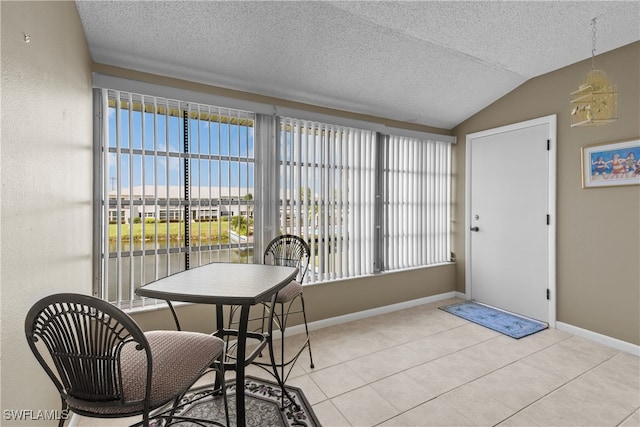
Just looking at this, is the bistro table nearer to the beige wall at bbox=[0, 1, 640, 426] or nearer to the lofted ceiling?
the beige wall at bbox=[0, 1, 640, 426]

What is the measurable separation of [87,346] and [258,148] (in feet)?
7.52

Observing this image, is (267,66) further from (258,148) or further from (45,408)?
(45,408)

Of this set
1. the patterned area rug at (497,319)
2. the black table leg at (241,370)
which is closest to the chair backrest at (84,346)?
the black table leg at (241,370)

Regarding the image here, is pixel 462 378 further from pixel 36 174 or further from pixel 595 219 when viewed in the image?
pixel 36 174

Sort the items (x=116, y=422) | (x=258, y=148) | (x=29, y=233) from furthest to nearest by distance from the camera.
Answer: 1. (x=258, y=148)
2. (x=116, y=422)
3. (x=29, y=233)

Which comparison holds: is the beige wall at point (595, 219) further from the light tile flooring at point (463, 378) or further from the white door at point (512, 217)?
the light tile flooring at point (463, 378)

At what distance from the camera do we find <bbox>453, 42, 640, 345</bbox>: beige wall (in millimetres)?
2777

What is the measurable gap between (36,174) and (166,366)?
0.92 meters

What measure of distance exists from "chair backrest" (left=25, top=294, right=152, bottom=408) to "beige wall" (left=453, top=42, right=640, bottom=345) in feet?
12.5

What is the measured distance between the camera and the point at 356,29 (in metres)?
2.49

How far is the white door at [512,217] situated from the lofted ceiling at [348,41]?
77 cm

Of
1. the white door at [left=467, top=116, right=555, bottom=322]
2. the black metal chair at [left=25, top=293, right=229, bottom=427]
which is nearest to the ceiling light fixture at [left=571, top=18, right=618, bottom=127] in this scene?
the white door at [left=467, top=116, right=555, bottom=322]

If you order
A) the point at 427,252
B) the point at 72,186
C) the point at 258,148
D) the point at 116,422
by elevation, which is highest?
the point at 258,148

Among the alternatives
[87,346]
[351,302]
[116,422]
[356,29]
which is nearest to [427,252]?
[351,302]
